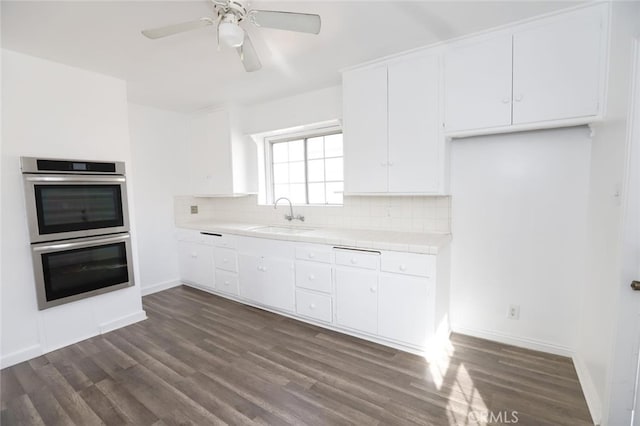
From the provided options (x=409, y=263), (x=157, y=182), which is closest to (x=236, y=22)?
(x=409, y=263)

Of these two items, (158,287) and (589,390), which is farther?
(158,287)

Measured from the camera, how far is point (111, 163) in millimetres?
2830

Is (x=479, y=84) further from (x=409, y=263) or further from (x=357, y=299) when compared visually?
(x=357, y=299)

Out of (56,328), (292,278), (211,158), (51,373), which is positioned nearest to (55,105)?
(211,158)

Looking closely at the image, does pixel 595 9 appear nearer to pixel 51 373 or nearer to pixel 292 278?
pixel 292 278

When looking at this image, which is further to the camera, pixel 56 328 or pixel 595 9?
pixel 56 328

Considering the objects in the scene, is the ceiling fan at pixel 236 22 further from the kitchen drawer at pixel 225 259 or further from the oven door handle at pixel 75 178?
the kitchen drawer at pixel 225 259

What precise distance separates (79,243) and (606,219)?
398 centimetres

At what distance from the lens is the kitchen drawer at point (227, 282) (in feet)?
11.5

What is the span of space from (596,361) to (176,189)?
4.61m

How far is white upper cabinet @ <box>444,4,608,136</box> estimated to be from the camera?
1.87m

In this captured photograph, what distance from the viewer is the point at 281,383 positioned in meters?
2.05

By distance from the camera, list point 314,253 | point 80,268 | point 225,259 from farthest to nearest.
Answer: point 225,259, point 314,253, point 80,268

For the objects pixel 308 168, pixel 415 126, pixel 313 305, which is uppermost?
pixel 415 126
